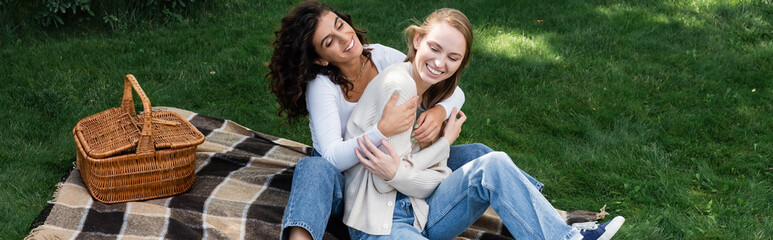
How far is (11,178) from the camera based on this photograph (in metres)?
3.89

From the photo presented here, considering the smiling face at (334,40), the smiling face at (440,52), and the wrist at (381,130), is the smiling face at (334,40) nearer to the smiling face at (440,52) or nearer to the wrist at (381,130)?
the smiling face at (440,52)

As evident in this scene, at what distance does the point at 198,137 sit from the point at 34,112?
185 cm

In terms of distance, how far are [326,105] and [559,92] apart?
2.71 meters

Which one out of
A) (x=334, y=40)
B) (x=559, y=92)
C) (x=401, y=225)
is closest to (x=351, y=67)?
(x=334, y=40)

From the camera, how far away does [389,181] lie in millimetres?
2912

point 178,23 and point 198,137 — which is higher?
point 198,137

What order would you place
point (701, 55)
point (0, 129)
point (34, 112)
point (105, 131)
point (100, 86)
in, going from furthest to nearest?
1. point (701, 55)
2. point (100, 86)
3. point (34, 112)
4. point (0, 129)
5. point (105, 131)

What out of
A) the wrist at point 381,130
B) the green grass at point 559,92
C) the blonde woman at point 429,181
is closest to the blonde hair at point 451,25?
the blonde woman at point 429,181

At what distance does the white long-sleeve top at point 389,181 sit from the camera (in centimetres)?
293

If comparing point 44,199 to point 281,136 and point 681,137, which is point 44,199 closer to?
point 281,136

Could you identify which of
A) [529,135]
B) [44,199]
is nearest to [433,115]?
[529,135]

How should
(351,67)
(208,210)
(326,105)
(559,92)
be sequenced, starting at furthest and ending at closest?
1. (559,92)
2. (208,210)
3. (351,67)
4. (326,105)

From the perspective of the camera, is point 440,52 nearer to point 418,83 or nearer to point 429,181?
point 418,83

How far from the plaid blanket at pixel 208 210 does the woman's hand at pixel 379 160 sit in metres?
0.57
